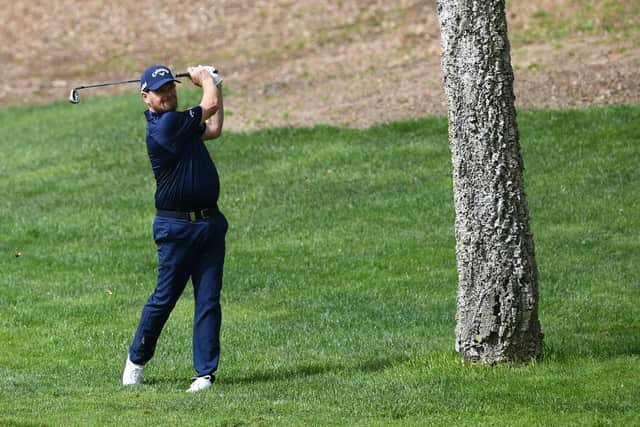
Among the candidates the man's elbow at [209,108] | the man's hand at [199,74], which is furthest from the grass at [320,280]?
the man's hand at [199,74]

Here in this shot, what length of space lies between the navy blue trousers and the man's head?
→ 70 cm

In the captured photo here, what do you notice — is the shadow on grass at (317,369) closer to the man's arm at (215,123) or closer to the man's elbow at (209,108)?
the man's arm at (215,123)

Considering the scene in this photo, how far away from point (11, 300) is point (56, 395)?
3.70 m

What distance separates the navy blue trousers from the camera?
8.02 metres

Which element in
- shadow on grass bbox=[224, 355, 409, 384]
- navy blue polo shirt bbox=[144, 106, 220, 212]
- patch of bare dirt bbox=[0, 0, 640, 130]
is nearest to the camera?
navy blue polo shirt bbox=[144, 106, 220, 212]

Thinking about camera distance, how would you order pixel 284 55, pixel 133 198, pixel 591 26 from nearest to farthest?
1. pixel 133 198
2. pixel 591 26
3. pixel 284 55

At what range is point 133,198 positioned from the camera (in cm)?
1578

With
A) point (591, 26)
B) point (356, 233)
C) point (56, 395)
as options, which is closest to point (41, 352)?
point (56, 395)

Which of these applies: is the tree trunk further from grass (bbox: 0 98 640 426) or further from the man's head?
the man's head

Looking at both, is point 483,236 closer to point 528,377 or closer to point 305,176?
point 528,377

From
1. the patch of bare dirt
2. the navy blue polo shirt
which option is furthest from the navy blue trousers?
the patch of bare dirt

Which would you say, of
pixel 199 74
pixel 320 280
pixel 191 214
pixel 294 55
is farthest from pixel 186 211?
pixel 294 55

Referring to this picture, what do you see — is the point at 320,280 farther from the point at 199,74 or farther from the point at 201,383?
the point at 199,74

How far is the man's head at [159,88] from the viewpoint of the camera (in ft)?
26.1
